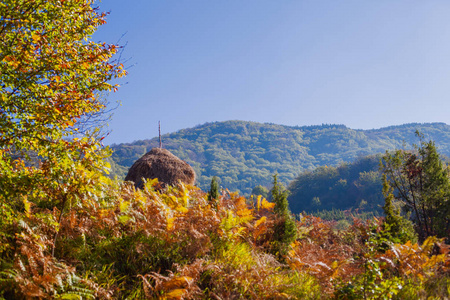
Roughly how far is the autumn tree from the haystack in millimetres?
7408

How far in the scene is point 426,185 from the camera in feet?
38.6

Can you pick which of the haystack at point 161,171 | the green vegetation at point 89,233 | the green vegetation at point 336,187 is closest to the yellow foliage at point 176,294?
the green vegetation at point 89,233

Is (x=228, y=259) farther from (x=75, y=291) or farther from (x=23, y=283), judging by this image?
(x=23, y=283)

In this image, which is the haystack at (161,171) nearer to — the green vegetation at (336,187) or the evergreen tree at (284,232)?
the evergreen tree at (284,232)

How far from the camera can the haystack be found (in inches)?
420

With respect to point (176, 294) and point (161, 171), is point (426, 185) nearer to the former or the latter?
point (161, 171)

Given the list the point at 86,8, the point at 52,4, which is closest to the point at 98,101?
the point at 86,8

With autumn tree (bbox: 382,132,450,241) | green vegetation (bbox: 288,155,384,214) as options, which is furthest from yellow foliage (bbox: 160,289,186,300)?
green vegetation (bbox: 288,155,384,214)

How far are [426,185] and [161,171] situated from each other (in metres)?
9.88

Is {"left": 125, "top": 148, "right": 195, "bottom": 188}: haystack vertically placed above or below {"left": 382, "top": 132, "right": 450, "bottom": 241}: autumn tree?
above

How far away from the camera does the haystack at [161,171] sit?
1067 centimetres

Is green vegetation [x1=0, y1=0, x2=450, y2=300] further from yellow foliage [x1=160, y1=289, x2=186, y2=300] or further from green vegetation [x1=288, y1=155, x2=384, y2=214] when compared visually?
green vegetation [x1=288, y1=155, x2=384, y2=214]

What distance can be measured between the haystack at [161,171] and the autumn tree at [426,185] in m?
7.41

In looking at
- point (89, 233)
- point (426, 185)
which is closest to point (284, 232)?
point (89, 233)
